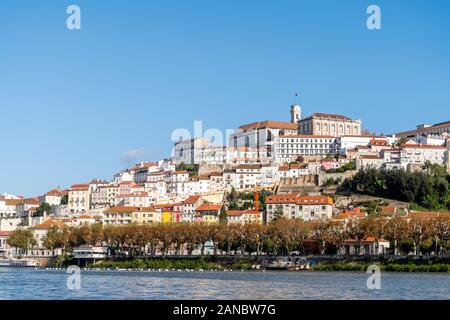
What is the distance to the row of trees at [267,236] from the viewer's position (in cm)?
6294

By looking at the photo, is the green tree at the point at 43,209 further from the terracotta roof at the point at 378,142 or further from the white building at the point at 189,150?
the terracotta roof at the point at 378,142

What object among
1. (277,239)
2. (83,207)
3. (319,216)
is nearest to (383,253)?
(277,239)

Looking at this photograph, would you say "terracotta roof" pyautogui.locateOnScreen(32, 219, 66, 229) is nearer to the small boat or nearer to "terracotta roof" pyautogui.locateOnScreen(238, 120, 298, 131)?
the small boat

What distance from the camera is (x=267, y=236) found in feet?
233

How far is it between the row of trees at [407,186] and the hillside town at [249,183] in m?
1.28

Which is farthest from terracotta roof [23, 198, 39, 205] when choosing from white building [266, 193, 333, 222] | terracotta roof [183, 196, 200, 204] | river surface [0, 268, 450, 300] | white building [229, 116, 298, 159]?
river surface [0, 268, 450, 300]

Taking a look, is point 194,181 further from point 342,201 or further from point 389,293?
point 389,293

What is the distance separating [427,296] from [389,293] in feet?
6.38

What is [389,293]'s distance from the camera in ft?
119

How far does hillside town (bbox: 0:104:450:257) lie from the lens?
93062 millimetres

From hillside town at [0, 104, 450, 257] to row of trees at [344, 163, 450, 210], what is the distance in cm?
128

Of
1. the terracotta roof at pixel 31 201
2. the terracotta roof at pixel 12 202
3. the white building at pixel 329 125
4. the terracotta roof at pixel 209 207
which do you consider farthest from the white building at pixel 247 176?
the terracotta roof at pixel 12 202

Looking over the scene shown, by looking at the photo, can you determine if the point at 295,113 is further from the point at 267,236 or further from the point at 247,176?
the point at 267,236

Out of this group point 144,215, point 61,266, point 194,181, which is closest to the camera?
point 61,266
